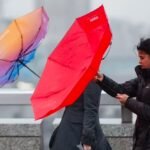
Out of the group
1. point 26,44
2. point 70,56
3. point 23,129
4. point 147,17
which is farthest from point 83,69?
point 147,17

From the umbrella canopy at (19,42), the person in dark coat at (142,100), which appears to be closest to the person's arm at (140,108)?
the person in dark coat at (142,100)

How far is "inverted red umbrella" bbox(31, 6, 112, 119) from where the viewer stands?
454 cm

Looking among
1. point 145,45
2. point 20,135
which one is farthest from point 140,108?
point 20,135

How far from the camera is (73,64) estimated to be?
4789mm

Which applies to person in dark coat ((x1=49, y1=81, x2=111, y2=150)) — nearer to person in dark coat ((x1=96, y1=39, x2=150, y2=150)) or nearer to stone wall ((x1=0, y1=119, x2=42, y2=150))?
person in dark coat ((x1=96, y1=39, x2=150, y2=150))

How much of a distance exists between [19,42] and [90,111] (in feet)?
3.04

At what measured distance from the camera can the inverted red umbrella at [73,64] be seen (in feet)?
14.9

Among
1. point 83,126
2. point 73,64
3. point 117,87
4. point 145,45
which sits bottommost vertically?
point 83,126

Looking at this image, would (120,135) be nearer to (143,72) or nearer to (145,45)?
(143,72)

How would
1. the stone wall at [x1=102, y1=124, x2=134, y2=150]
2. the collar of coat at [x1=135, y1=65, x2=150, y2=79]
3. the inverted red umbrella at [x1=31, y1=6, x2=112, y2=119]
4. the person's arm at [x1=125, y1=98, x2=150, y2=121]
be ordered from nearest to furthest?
the inverted red umbrella at [x1=31, y1=6, x2=112, y2=119]
the person's arm at [x1=125, y1=98, x2=150, y2=121]
the collar of coat at [x1=135, y1=65, x2=150, y2=79]
the stone wall at [x1=102, y1=124, x2=134, y2=150]

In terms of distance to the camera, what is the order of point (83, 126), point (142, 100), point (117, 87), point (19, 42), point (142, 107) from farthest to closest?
point (19, 42)
point (83, 126)
point (117, 87)
point (142, 100)
point (142, 107)

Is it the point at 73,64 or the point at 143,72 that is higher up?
A: the point at 73,64

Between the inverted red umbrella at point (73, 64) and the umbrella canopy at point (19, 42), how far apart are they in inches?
16.3

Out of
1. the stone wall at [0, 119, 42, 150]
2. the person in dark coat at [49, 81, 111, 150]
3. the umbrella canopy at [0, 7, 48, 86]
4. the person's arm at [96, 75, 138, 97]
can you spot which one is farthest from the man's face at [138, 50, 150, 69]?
the stone wall at [0, 119, 42, 150]
